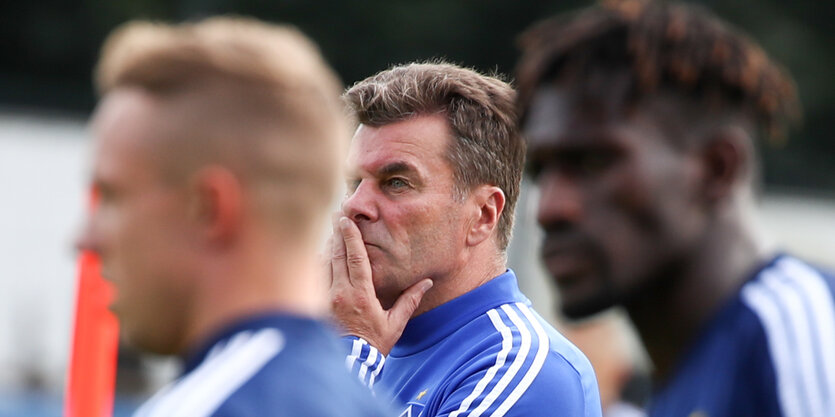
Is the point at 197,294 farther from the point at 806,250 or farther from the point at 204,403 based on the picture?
the point at 806,250

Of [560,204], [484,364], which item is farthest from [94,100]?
[560,204]

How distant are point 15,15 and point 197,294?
13.8m

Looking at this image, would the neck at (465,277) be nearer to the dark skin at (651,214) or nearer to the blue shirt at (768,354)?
the dark skin at (651,214)

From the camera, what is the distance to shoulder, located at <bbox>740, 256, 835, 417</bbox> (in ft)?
8.54

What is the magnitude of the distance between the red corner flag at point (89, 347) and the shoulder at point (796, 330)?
3134mm

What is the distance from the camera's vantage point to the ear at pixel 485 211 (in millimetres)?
3449

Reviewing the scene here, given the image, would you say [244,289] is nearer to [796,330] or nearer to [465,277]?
[796,330]

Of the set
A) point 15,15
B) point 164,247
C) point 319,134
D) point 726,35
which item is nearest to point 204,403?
point 164,247

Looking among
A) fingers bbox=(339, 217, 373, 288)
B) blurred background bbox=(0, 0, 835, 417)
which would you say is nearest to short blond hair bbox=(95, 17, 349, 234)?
fingers bbox=(339, 217, 373, 288)

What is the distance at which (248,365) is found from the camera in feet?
6.34

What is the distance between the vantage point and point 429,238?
3387mm

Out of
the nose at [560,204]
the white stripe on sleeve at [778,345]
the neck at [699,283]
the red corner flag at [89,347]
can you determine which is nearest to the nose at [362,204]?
the nose at [560,204]

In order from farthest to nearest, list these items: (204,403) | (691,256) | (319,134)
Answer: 1. (691,256)
2. (319,134)
3. (204,403)

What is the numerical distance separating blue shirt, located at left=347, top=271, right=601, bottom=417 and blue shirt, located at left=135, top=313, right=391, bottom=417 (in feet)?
3.53
